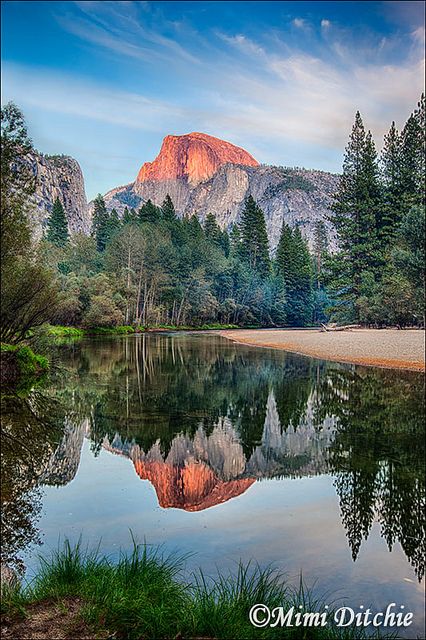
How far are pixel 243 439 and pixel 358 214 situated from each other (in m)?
45.0

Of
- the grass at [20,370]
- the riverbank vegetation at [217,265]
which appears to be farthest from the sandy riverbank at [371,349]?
the grass at [20,370]

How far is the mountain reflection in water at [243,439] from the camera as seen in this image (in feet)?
21.9

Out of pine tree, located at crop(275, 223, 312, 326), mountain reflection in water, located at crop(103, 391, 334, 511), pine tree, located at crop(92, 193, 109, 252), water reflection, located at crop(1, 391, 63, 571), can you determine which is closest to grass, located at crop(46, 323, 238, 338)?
pine tree, located at crop(275, 223, 312, 326)

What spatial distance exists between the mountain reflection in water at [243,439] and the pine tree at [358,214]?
30.6 metres

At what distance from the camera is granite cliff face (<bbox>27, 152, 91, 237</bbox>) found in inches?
6398

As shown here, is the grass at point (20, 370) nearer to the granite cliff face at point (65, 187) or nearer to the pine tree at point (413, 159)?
the pine tree at point (413, 159)

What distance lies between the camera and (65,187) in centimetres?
17912

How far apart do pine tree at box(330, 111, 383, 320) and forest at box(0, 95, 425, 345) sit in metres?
0.13

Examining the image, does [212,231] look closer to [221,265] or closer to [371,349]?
[221,265]

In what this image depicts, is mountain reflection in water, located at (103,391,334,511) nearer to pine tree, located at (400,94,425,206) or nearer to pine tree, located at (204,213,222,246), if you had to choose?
pine tree, located at (400,94,425,206)

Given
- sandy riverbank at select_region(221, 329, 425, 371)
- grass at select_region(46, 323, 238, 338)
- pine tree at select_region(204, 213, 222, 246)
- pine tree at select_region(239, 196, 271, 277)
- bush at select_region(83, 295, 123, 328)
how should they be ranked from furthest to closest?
pine tree at select_region(204, 213, 222, 246) → pine tree at select_region(239, 196, 271, 277) → bush at select_region(83, 295, 123, 328) → grass at select_region(46, 323, 238, 338) → sandy riverbank at select_region(221, 329, 425, 371)

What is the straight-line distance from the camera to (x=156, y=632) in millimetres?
3303

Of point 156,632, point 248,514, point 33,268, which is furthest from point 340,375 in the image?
point 156,632

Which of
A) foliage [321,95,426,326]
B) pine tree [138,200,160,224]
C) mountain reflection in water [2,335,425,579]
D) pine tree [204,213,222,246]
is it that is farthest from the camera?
pine tree [204,213,222,246]
